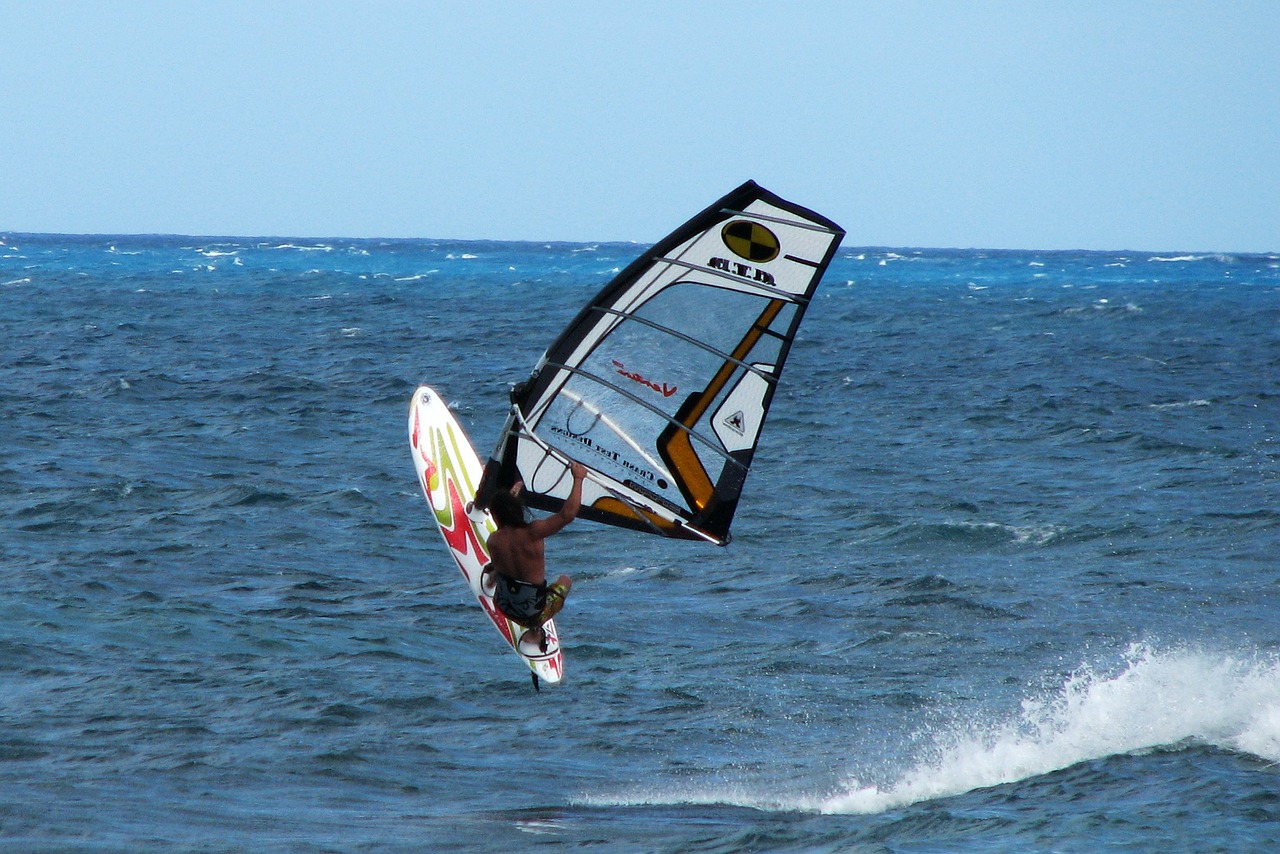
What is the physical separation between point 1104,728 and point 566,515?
170 inches

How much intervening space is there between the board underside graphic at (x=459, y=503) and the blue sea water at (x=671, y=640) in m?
0.76

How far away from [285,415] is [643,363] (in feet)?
50.4

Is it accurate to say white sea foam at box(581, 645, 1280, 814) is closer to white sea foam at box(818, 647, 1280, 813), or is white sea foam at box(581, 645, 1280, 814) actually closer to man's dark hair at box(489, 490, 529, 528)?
white sea foam at box(818, 647, 1280, 813)

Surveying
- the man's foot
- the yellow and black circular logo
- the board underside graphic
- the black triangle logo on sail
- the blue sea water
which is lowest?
the blue sea water

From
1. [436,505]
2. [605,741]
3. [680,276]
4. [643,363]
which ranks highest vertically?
[680,276]

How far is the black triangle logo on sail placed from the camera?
312 inches

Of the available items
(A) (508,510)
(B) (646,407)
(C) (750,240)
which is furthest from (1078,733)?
(C) (750,240)

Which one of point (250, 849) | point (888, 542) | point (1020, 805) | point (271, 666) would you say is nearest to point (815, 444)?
point (888, 542)

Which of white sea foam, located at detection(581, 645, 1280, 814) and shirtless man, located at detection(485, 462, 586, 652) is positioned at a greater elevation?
shirtless man, located at detection(485, 462, 586, 652)

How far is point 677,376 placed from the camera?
25.7ft

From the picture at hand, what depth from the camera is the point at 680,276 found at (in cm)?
728

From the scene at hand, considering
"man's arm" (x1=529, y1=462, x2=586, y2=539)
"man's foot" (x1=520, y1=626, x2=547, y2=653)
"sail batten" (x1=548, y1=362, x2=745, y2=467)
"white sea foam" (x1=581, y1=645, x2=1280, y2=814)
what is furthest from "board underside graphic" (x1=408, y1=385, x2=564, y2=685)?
"sail batten" (x1=548, y1=362, x2=745, y2=467)

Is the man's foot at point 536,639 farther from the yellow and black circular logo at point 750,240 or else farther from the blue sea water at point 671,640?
the yellow and black circular logo at point 750,240

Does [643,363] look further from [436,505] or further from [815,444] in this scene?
[815,444]
